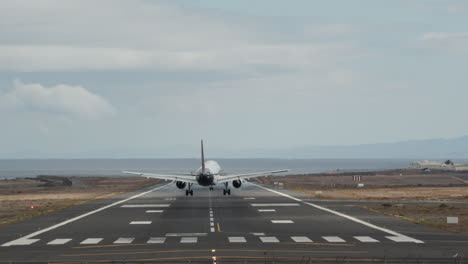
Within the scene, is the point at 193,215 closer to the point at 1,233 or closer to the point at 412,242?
the point at 1,233

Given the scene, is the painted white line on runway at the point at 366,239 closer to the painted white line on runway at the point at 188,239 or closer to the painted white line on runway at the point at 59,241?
the painted white line on runway at the point at 188,239

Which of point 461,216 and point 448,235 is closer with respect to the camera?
point 448,235

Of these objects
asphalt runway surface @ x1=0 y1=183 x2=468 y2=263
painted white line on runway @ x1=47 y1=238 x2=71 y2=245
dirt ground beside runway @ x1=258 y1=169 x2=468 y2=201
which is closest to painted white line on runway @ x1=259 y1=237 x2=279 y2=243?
asphalt runway surface @ x1=0 y1=183 x2=468 y2=263

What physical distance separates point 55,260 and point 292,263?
1006 centimetres

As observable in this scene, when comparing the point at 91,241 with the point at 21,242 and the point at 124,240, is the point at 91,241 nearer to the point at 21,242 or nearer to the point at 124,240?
the point at 124,240

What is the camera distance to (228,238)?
38.9 meters

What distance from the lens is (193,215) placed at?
57.9 m

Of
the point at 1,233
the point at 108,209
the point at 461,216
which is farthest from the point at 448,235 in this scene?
the point at 108,209

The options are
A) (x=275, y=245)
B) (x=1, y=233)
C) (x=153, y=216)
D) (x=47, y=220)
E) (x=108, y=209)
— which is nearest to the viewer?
(x=275, y=245)

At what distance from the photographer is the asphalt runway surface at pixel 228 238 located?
30.7m

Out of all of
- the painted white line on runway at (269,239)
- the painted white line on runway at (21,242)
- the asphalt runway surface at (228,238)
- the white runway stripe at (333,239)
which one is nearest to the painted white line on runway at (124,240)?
the asphalt runway surface at (228,238)

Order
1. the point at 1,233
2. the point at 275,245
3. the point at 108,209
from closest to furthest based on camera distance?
the point at 275,245 → the point at 1,233 → the point at 108,209

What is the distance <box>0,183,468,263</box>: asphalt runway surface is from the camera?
30703 mm

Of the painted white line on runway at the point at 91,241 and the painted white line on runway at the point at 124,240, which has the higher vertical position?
the painted white line on runway at the point at 91,241
